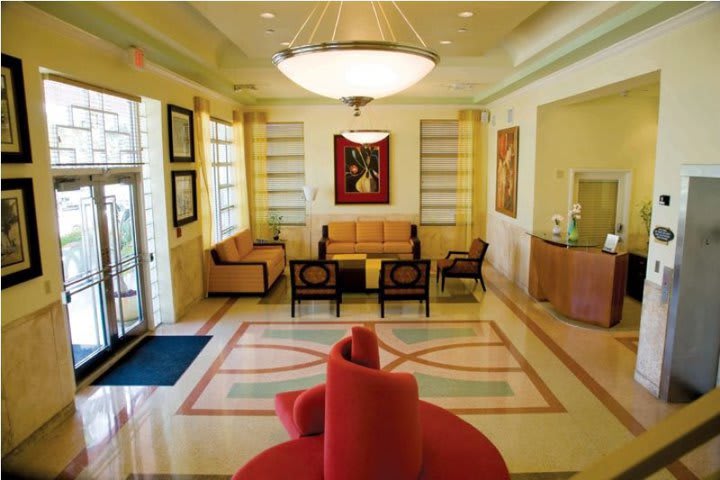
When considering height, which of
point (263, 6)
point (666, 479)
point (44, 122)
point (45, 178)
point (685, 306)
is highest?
point (263, 6)

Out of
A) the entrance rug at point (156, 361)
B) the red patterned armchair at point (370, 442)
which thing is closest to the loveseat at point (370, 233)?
the entrance rug at point (156, 361)

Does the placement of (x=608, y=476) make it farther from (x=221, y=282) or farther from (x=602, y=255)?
(x=221, y=282)

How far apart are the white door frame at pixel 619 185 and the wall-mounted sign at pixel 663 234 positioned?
10.3 ft

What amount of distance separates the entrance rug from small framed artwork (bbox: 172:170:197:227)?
5.22 feet

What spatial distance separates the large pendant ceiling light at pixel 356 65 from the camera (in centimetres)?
211

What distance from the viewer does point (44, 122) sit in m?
3.98

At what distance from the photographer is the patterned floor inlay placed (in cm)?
448

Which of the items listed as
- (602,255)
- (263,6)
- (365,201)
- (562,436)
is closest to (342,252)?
(365,201)

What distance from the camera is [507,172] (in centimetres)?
888

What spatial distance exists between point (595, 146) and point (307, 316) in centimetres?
511

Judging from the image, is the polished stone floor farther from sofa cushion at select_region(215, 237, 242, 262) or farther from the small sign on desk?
the small sign on desk

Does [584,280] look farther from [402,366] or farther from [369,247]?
[369,247]

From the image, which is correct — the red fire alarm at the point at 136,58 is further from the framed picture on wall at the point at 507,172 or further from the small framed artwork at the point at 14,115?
the framed picture on wall at the point at 507,172

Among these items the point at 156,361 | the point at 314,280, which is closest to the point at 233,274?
the point at 314,280
